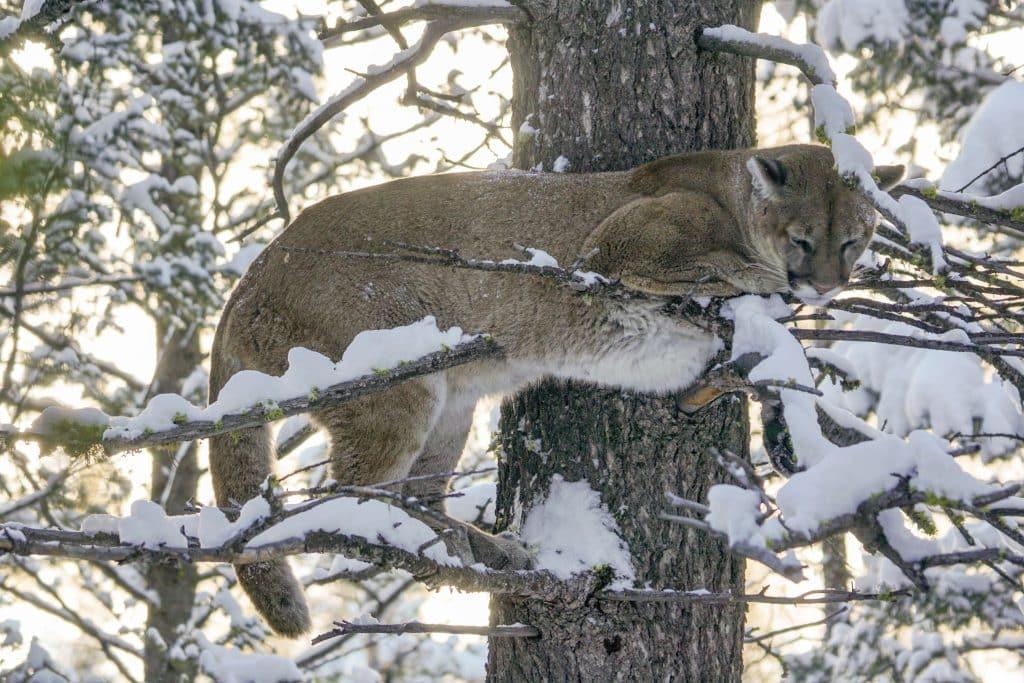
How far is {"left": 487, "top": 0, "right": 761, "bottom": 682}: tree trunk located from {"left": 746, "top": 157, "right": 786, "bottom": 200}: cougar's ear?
0.25m

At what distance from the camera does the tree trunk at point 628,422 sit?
13.2ft

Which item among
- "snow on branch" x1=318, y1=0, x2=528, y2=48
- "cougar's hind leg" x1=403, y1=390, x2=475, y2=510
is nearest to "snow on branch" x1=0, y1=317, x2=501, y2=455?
"cougar's hind leg" x1=403, y1=390, x2=475, y2=510

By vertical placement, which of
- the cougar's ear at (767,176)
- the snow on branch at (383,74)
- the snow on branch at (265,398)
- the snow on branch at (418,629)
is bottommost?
the snow on branch at (418,629)

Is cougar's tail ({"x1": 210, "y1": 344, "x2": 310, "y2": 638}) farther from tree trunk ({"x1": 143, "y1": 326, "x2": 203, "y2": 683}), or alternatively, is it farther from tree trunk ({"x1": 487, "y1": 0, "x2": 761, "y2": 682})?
tree trunk ({"x1": 143, "y1": 326, "x2": 203, "y2": 683})

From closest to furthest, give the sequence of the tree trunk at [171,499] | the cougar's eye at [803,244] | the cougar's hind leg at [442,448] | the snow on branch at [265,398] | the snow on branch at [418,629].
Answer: the snow on branch at [265,398] → the snow on branch at [418,629] → the cougar's eye at [803,244] → the cougar's hind leg at [442,448] → the tree trunk at [171,499]

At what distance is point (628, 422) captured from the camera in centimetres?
433

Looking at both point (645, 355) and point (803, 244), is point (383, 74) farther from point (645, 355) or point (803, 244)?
point (803, 244)

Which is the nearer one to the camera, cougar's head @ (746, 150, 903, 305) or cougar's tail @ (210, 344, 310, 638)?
cougar's tail @ (210, 344, 310, 638)

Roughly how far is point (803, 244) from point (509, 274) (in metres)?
1.23

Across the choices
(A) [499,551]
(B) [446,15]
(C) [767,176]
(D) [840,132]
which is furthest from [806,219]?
(A) [499,551]

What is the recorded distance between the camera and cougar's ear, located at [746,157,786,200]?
4.44 metres

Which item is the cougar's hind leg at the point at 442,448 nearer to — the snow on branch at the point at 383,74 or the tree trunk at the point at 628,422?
the tree trunk at the point at 628,422

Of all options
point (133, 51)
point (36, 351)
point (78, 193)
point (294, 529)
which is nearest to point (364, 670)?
point (36, 351)

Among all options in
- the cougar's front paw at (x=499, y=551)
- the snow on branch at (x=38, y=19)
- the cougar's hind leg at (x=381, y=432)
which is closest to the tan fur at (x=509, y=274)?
the cougar's hind leg at (x=381, y=432)
